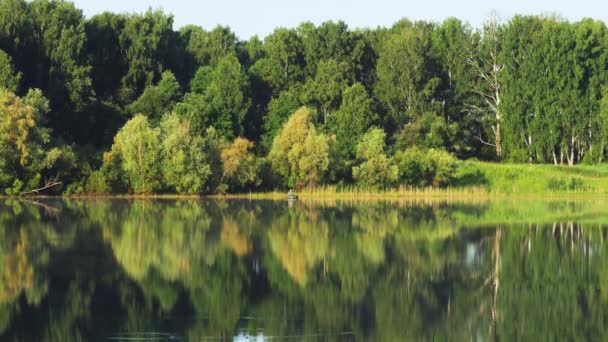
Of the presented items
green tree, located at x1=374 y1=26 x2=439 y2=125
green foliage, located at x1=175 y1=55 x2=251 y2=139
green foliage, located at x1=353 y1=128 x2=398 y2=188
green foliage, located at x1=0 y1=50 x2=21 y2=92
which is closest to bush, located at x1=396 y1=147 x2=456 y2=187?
green foliage, located at x1=353 y1=128 x2=398 y2=188

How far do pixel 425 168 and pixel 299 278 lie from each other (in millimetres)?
41261

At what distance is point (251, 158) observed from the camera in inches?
2376

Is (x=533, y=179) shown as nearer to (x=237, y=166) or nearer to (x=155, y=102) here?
(x=237, y=166)

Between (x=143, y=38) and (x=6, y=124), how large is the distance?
64.0 feet

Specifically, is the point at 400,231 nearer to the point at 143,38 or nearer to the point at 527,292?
the point at 527,292

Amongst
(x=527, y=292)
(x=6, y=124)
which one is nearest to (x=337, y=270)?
(x=527, y=292)

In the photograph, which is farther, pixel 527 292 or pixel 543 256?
pixel 543 256

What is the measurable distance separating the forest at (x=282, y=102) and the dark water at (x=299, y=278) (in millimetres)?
16633

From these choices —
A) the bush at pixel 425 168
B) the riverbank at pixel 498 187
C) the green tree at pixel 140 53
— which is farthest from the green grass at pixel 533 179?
the green tree at pixel 140 53

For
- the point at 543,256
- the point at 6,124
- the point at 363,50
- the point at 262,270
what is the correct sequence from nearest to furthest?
1. the point at 262,270
2. the point at 543,256
3. the point at 6,124
4. the point at 363,50

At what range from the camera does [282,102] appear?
248 ft

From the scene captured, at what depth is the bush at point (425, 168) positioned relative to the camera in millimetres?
64062

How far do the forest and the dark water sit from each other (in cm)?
1663

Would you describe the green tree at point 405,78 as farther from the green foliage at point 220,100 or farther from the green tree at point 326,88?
the green foliage at point 220,100
